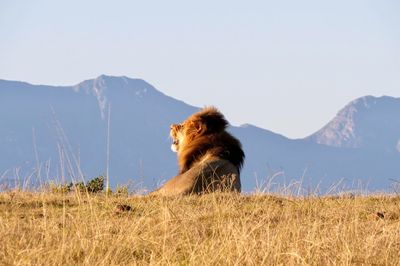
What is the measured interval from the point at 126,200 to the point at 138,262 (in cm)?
479

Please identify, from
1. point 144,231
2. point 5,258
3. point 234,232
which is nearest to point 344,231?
point 234,232

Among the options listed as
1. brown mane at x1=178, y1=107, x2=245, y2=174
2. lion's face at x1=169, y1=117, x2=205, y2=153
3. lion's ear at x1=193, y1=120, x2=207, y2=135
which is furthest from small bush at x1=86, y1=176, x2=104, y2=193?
lion's ear at x1=193, y1=120, x2=207, y2=135

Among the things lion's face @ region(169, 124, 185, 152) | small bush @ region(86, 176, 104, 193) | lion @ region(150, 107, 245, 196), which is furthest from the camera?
small bush @ region(86, 176, 104, 193)

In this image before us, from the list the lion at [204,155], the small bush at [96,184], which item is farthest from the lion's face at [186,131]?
the small bush at [96,184]

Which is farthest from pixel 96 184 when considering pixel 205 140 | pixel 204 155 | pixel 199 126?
pixel 204 155

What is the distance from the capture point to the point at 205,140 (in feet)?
42.2

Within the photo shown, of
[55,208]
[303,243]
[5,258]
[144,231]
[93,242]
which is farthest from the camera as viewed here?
[55,208]

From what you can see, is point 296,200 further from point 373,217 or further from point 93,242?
point 93,242

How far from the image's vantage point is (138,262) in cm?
578

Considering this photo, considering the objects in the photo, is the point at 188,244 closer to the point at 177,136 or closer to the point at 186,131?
the point at 186,131

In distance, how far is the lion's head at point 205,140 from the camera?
12617mm

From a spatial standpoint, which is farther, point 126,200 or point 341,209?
point 126,200

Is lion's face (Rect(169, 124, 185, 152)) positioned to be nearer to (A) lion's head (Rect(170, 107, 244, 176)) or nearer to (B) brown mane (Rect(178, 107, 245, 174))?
(A) lion's head (Rect(170, 107, 244, 176))

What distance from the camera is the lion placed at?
11.7 m
